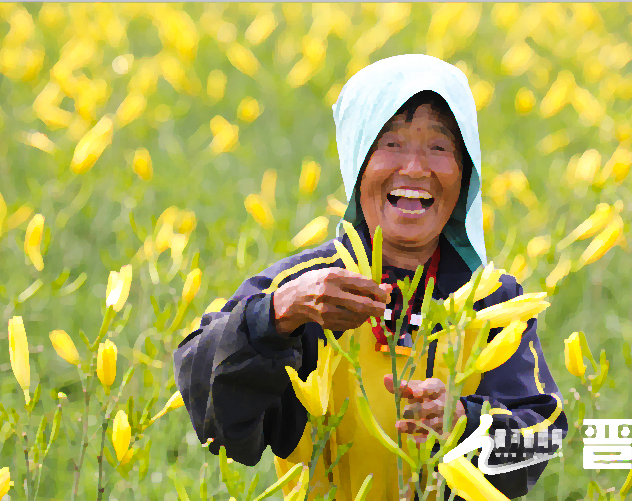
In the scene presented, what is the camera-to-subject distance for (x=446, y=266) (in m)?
0.98

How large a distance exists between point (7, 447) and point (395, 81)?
1098mm

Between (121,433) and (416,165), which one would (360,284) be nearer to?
(416,165)

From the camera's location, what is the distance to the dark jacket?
0.77m

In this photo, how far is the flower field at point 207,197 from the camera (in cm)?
127

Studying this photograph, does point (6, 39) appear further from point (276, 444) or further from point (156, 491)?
point (276, 444)

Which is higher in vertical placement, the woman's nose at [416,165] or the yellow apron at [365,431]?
the woman's nose at [416,165]

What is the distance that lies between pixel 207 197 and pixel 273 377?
1.83 metres

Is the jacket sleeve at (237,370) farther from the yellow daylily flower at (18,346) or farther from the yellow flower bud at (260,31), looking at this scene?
the yellow flower bud at (260,31)

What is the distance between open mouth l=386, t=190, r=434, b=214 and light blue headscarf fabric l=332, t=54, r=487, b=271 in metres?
0.05

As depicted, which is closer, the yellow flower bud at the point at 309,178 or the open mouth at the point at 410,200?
the open mouth at the point at 410,200

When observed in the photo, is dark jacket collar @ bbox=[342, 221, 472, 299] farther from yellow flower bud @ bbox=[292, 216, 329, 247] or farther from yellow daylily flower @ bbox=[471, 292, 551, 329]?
yellow flower bud @ bbox=[292, 216, 329, 247]

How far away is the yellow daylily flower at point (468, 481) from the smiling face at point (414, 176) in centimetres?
32

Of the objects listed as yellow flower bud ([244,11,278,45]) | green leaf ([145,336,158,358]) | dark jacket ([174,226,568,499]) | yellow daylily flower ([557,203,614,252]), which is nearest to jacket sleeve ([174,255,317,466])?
dark jacket ([174,226,568,499])

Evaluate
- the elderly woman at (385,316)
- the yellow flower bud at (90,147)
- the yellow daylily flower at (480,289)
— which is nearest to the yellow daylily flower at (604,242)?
the elderly woman at (385,316)
